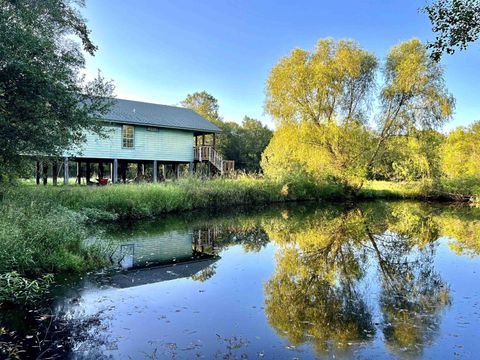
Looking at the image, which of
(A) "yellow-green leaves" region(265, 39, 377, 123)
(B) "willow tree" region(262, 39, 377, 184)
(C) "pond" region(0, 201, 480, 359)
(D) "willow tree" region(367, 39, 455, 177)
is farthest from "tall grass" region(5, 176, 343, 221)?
(D) "willow tree" region(367, 39, 455, 177)

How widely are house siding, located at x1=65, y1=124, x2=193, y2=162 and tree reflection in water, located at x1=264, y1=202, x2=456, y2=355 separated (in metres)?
13.3

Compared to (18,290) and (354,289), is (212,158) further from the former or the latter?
(18,290)

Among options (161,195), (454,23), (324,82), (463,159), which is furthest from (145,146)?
(463,159)

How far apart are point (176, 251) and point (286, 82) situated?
19458mm

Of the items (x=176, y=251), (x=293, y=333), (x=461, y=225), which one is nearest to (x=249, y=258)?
(x=176, y=251)

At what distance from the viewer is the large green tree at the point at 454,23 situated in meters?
5.21

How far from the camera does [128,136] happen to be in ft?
77.7

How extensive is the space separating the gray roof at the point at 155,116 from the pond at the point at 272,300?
1304 cm

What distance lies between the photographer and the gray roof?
23.5 m

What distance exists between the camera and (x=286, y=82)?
27.0 meters

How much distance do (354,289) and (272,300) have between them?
1680 mm

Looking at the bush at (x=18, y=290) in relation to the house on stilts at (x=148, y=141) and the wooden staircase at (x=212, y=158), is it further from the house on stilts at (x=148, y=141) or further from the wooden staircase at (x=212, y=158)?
the wooden staircase at (x=212, y=158)

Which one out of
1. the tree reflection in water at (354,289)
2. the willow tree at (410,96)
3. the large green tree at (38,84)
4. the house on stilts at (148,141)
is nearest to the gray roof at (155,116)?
the house on stilts at (148,141)

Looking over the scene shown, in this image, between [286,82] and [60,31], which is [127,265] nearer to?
[60,31]
